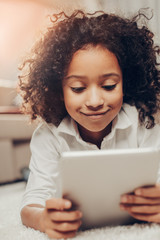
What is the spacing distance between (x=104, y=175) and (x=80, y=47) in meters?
0.39

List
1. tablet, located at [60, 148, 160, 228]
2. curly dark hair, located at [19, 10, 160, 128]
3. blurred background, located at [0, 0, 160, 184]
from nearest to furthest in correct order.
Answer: tablet, located at [60, 148, 160, 228], curly dark hair, located at [19, 10, 160, 128], blurred background, located at [0, 0, 160, 184]

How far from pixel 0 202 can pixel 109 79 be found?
2.37 feet

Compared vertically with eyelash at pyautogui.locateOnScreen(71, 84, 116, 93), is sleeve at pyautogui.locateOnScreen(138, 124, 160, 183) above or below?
below

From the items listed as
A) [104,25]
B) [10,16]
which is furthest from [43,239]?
[10,16]

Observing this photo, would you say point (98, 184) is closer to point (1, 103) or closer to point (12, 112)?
point (12, 112)

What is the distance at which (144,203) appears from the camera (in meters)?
0.57

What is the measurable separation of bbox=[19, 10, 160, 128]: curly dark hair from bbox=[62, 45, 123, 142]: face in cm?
4

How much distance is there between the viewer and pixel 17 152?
5.31 ft

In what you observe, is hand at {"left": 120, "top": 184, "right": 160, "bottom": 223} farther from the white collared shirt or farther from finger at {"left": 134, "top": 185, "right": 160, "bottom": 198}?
the white collared shirt

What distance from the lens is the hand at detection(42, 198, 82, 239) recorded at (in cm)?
54

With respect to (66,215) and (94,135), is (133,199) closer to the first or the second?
(66,215)

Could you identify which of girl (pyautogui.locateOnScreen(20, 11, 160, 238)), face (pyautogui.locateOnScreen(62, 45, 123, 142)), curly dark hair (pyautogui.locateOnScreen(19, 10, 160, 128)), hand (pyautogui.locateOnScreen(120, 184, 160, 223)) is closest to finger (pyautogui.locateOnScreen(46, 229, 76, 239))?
girl (pyautogui.locateOnScreen(20, 11, 160, 238))

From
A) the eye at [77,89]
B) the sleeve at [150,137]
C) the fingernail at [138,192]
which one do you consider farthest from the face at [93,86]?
the fingernail at [138,192]

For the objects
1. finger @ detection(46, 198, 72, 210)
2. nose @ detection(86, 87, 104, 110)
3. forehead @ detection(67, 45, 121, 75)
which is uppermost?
forehead @ detection(67, 45, 121, 75)
